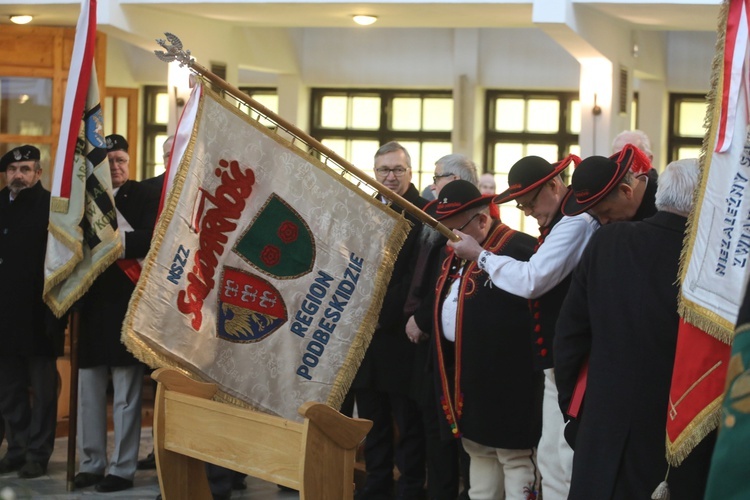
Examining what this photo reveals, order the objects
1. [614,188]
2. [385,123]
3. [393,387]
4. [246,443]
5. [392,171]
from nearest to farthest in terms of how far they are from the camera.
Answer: [614,188]
[246,443]
[393,387]
[392,171]
[385,123]

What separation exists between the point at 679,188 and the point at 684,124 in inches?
367

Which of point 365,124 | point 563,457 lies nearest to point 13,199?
point 563,457

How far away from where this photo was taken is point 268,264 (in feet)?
13.1

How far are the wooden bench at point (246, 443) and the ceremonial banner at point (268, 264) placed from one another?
7.5 inches

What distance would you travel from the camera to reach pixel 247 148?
402cm

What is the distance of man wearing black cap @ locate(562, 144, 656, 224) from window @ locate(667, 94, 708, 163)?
28.3 ft

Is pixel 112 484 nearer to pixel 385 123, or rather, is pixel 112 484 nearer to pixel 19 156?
pixel 19 156

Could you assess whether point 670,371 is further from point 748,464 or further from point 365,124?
point 365,124

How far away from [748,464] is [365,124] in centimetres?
1135

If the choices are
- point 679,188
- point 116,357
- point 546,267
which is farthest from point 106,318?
point 679,188

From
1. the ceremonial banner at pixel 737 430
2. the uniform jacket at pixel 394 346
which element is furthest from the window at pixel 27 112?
the ceremonial banner at pixel 737 430

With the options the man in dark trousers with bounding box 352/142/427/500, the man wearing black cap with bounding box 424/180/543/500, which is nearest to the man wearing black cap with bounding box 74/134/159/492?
the man in dark trousers with bounding box 352/142/427/500

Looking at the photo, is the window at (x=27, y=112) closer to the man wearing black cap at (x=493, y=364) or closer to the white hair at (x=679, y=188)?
the man wearing black cap at (x=493, y=364)

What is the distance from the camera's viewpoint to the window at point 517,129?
11.9m
